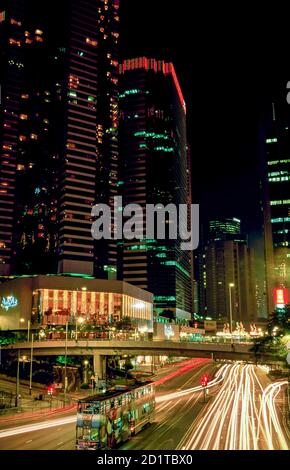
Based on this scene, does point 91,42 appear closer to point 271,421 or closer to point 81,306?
point 81,306

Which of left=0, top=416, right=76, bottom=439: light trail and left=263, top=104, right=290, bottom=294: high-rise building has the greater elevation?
left=263, top=104, right=290, bottom=294: high-rise building

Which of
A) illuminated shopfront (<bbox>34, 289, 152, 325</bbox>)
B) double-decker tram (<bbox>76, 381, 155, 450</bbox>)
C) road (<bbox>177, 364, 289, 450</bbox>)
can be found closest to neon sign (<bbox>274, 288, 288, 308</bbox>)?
road (<bbox>177, 364, 289, 450</bbox>)

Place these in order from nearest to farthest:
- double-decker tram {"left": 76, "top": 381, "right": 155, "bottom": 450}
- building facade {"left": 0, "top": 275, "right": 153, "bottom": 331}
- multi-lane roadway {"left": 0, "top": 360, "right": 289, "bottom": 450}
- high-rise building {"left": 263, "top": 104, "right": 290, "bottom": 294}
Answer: double-decker tram {"left": 76, "top": 381, "right": 155, "bottom": 450}, multi-lane roadway {"left": 0, "top": 360, "right": 289, "bottom": 450}, building facade {"left": 0, "top": 275, "right": 153, "bottom": 331}, high-rise building {"left": 263, "top": 104, "right": 290, "bottom": 294}

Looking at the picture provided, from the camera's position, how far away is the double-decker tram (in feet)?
95.5

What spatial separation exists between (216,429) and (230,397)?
26.8m

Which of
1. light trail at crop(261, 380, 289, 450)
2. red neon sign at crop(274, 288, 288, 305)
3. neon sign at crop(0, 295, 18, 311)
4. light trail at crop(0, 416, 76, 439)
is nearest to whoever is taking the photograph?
light trail at crop(261, 380, 289, 450)

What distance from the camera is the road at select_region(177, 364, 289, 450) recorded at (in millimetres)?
33844

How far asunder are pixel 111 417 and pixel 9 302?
9902cm

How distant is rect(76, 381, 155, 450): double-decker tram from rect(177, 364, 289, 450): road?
4.55 meters

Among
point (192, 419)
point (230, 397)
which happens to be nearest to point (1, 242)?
point (230, 397)

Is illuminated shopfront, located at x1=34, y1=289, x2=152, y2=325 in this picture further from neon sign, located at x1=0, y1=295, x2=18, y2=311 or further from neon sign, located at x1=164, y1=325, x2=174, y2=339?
neon sign, located at x1=164, y1=325, x2=174, y2=339

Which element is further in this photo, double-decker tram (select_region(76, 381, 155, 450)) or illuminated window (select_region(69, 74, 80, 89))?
illuminated window (select_region(69, 74, 80, 89))

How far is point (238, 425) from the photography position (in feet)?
139

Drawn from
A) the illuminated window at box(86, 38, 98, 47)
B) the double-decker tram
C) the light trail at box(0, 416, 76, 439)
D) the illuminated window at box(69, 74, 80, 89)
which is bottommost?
the light trail at box(0, 416, 76, 439)
